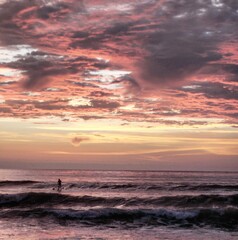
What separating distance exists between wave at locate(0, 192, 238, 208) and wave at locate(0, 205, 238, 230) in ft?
21.7

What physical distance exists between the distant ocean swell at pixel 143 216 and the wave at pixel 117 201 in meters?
6.61

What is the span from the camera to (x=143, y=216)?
29016 millimetres

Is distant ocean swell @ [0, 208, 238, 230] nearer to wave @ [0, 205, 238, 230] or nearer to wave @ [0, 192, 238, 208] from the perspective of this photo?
wave @ [0, 205, 238, 230]

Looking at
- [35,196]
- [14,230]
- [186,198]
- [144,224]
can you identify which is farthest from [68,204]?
[14,230]

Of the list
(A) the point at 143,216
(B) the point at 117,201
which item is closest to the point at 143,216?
(A) the point at 143,216

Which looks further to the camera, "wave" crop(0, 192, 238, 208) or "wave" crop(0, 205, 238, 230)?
"wave" crop(0, 192, 238, 208)

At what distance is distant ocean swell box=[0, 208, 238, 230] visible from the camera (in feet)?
88.2

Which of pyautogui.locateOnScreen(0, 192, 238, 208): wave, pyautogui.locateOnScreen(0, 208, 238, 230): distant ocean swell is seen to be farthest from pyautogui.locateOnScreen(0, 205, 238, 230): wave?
pyautogui.locateOnScreen(0, 192, 238, 208): wave

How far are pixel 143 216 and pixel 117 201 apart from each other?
10.4 meters

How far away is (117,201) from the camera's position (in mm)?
39188

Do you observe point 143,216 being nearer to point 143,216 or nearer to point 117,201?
point 143,216

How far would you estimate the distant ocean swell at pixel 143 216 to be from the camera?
88.2 feet

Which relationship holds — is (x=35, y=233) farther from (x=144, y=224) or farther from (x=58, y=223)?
(x=144, y=224)

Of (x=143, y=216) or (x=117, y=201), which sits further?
(x=117, y=201)
